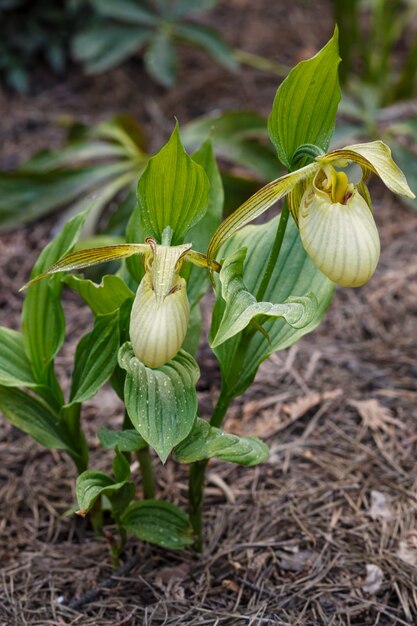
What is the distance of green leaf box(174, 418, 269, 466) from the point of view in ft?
3.91

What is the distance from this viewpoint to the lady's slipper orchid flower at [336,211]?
105cm

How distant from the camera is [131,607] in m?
1.36

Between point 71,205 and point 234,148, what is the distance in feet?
1.90

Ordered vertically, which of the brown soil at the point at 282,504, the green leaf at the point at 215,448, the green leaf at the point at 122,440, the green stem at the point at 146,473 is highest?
the green leaf at the point at 215,448

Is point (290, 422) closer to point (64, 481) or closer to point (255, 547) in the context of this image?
point (255, 547)

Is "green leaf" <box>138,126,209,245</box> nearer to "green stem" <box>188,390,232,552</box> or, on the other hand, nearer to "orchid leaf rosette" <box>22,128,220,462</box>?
"orchid leaf rosette" <box>22,128,220,462</box>

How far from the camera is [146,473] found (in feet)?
4.81

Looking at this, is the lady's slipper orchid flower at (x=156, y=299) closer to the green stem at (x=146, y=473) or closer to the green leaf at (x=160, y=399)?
the green leaf at (x=160, y=399)

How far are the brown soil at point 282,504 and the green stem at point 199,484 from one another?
0.22 feet

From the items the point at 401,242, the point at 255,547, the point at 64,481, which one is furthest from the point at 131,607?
the point at 401,242

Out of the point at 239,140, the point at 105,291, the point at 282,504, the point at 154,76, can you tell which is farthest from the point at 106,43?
the point at 282,504

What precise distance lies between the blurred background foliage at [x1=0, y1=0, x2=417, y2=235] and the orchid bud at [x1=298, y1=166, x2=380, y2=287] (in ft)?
3.79

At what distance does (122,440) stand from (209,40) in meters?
1.89

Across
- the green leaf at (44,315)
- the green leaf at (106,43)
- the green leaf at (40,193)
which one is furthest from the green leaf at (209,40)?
the green leaf at (44,315)
